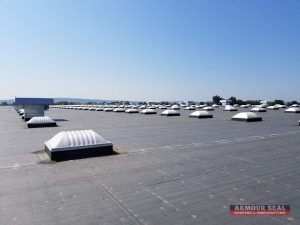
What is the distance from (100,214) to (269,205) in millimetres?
4754

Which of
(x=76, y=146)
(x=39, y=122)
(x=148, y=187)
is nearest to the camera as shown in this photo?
(x=148, y=187)

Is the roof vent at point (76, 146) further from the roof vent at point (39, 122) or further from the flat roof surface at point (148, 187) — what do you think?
the roof vent at point (39, 122)

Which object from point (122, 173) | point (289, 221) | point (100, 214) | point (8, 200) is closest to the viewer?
point (289, 221)

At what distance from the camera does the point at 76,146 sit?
14.5 m

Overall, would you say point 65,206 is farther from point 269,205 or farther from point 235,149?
point 235,149

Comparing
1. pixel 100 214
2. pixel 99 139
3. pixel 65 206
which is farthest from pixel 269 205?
pixel 99 139

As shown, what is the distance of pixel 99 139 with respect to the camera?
15633 mm

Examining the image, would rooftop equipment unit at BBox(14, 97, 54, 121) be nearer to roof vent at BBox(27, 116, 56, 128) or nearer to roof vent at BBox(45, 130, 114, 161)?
roof vent at BBox(27, 116, 56, 128)

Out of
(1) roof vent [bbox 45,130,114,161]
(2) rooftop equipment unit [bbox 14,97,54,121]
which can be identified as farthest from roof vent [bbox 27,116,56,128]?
(1) roof vent [bbox 45,130,114,161]

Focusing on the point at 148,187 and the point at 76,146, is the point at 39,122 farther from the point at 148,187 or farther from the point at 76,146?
the point at 148,187

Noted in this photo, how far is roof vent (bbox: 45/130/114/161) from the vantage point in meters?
14.0

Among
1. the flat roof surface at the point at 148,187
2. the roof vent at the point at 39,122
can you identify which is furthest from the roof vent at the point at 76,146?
the roof vent at the point at 39,122

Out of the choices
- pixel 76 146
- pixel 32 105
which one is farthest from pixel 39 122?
pixel 76 146

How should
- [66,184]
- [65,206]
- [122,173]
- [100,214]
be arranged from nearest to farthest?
[100,214], [65,206], [66,184], [122,173]
